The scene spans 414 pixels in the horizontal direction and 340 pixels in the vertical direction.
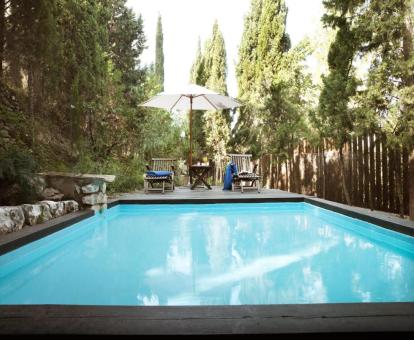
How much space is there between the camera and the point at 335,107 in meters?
7.18

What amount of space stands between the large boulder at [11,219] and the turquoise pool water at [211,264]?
11.1 inches

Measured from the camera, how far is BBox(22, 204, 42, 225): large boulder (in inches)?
153

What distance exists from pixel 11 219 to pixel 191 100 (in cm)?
684

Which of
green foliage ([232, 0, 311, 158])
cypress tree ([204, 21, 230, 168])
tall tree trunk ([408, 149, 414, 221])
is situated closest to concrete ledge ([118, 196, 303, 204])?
tall tree trunk ([408, 149, 414, 221])

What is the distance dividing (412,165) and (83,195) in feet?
17.0

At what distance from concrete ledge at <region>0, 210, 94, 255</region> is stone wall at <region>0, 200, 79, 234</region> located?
3.9 inches

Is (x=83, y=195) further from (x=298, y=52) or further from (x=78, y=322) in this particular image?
(x=298, y=52)

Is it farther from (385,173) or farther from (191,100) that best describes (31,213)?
(191,100)

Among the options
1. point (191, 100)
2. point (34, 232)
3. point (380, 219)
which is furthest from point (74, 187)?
point (191, 100)

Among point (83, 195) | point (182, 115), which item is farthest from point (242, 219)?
point (182, 115)

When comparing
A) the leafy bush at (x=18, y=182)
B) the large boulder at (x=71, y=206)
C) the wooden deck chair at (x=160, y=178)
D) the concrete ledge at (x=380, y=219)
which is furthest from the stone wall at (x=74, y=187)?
the concrete ledge at (x=380, y=219)

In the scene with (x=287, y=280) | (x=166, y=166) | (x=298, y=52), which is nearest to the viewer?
(x=287, y=280)

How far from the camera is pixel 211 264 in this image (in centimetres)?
327

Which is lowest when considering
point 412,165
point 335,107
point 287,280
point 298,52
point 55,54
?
point 287,280
